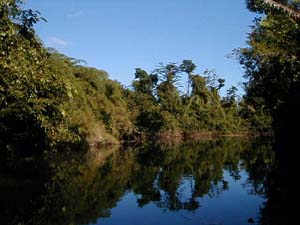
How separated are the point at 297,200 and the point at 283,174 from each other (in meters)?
8.64

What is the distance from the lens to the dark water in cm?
1573

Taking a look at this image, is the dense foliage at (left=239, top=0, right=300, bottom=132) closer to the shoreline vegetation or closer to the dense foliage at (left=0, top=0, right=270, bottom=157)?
the shoreline vegetation

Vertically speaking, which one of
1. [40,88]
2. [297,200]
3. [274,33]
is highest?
[274,33]

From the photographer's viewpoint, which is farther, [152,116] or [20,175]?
[152,116]

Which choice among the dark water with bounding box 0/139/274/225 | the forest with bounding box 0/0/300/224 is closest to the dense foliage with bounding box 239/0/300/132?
the forest with bounding box 0/0/300/224

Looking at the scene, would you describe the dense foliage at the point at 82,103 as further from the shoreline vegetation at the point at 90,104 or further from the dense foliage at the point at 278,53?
the dense foliage at the point at 278,53

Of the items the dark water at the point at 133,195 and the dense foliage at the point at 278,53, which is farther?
the dense foliage at the point at 278,53

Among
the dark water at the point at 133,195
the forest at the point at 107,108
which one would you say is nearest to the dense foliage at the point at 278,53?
the forest at the point at 107,108

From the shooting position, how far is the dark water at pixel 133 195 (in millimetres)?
15734

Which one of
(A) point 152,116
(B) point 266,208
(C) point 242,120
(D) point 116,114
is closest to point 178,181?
(B) point 266,208

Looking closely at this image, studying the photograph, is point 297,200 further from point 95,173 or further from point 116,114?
point 116,114

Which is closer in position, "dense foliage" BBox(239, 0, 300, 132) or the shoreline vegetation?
the shoreline vegetation

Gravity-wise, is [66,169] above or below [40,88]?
below

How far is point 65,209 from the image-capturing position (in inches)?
678
